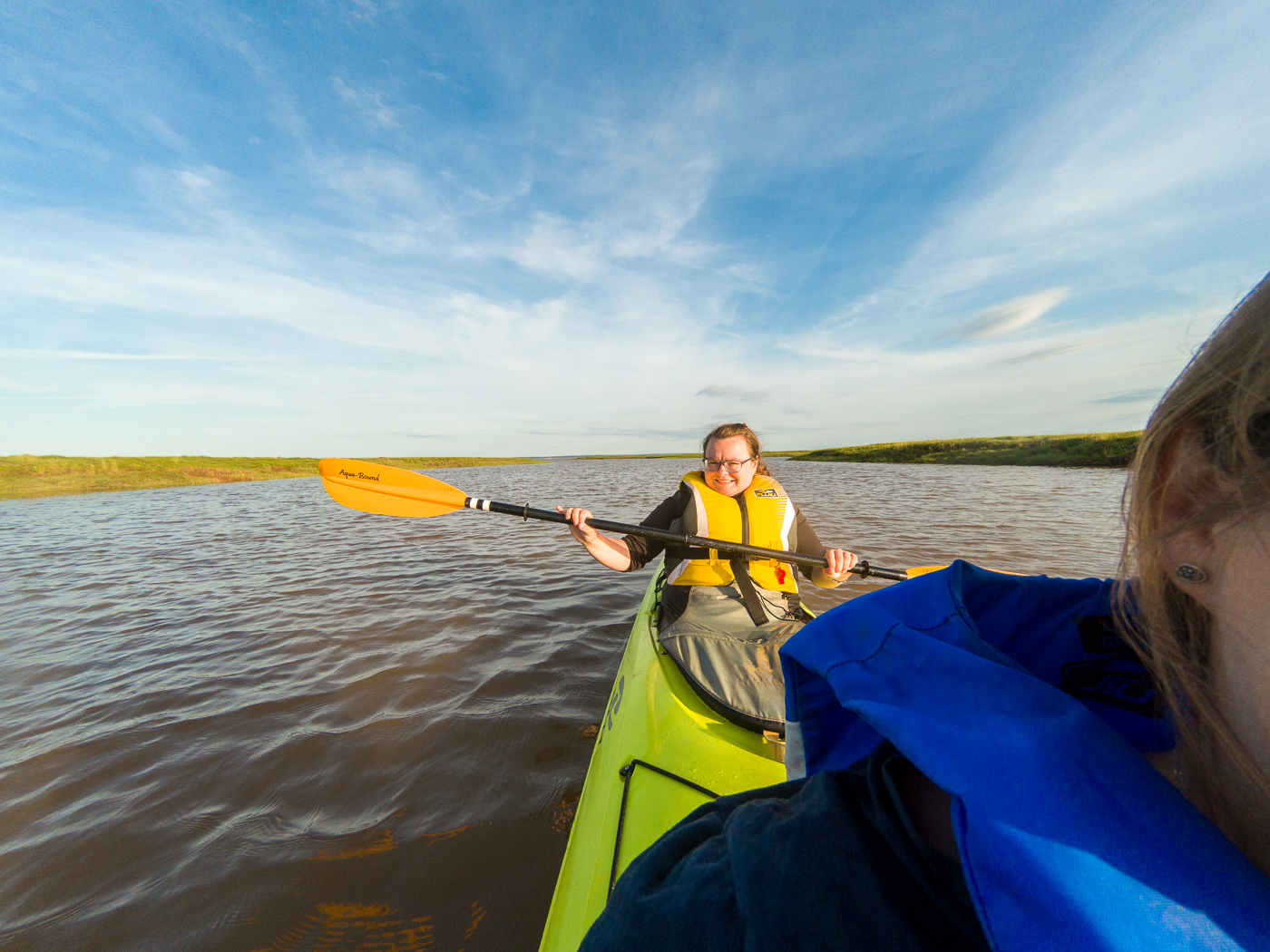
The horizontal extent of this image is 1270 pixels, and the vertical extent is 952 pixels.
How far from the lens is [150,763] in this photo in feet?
11.3

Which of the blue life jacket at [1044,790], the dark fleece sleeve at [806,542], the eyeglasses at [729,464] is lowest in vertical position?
the dark fleece sleeve at [806,542]

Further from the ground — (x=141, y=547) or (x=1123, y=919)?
(x=1123, y=919)

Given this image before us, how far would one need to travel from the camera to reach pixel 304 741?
361 centimetres

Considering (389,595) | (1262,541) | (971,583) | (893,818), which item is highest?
(1262,541)

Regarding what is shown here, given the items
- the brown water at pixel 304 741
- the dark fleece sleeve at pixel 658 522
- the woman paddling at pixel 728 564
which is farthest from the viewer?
the dark fleece sleeve at pixel 658 522

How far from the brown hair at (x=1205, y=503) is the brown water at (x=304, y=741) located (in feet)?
0.33

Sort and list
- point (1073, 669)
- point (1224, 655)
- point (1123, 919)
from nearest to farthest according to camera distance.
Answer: point (1123, 919)
point (1224, 655)
point (1073, 669)

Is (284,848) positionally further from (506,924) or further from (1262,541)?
(1262,541)

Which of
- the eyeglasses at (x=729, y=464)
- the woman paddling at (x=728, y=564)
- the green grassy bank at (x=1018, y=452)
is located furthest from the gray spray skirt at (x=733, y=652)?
the green grassy bank at (x=1018, y=452)

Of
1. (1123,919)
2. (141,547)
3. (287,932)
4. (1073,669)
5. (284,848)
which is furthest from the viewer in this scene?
(141,547)

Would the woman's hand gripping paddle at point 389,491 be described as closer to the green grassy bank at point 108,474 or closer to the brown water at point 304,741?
the brown water at point 304,741

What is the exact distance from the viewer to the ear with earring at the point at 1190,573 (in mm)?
672

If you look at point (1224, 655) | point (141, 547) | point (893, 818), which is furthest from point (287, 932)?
point (141, 547)

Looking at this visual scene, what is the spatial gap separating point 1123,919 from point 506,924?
2877 millimetres
